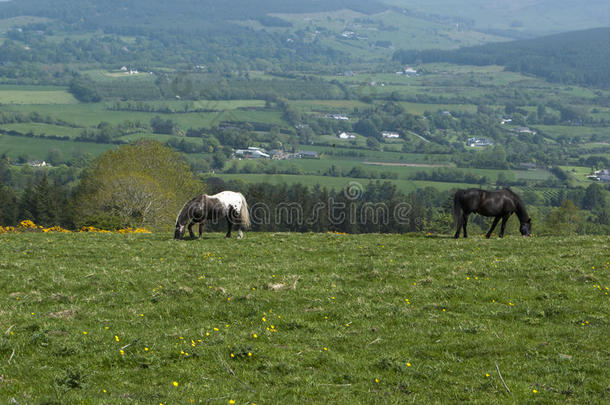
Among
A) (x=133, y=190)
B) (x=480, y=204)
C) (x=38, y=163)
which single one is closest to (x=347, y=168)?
(x=38, y=163)

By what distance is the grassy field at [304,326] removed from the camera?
1152 centimetres

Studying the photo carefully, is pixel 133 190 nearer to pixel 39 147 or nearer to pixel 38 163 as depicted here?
pixel 38 163

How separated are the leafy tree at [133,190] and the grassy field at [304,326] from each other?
1359 inches

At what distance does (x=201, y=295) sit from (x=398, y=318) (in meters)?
6.34

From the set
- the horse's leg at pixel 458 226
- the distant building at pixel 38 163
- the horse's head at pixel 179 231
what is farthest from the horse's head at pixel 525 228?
the distant building at pixel 38 163

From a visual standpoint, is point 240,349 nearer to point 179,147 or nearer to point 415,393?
point 415,393

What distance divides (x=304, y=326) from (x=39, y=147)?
636 feet

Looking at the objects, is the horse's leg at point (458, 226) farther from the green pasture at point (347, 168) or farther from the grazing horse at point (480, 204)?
the green pasture at point (347, 168)

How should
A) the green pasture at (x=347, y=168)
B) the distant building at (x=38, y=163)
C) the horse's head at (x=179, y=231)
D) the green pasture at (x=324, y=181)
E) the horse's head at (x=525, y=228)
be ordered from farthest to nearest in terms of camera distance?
1. the green pasture at (x=347, y=168)
2. the distant building at (x=38, y=163)
3. the green pasture at (x=324, y=181)
4. the horse's head at (x=525, y=228)
5. the horse's head at (x=179, y=231)

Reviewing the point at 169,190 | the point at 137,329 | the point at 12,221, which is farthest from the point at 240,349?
the point at 12,221

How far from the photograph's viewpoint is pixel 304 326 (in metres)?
15.4

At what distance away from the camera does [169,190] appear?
65250mm

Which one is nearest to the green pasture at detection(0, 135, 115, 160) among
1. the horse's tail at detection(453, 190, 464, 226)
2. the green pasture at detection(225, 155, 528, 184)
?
the green pasture at detection(225, 155, 528, 184)

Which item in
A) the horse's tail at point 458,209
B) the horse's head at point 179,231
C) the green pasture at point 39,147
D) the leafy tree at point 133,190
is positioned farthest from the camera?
the green pasture at point 39,147
